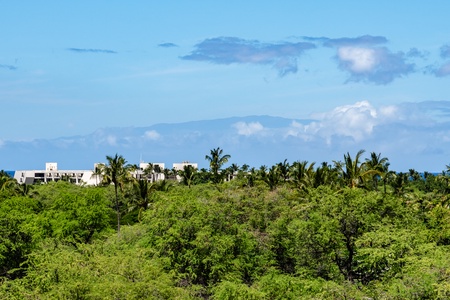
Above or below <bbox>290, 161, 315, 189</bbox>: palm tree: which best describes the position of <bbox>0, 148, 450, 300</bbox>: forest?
below

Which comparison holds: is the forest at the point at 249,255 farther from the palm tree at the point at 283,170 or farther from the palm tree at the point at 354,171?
the palm tree at the point at 283,170

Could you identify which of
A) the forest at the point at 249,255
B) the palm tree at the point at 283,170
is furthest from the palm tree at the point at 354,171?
the palm tree at the point at 283,170

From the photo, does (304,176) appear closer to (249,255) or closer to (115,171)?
(115,171)

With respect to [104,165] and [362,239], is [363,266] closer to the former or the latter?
[362,239]

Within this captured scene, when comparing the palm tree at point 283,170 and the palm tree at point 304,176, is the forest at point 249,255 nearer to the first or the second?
the palm tree at point 304,176

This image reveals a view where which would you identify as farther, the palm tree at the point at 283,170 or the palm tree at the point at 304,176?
the palm tree at the point at 283,170

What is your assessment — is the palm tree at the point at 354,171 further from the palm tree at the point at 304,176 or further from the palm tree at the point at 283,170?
the palm tree at the point at 283,170

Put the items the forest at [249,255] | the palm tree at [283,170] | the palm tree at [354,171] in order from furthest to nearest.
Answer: the palm tree at [283,170]
the palm tree at [354,171]
the forest at [249,255]

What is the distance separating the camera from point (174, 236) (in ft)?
168

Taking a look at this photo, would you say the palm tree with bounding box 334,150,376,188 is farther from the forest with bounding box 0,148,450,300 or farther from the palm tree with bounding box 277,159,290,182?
the palm tree with bounding box 277,159,290,182

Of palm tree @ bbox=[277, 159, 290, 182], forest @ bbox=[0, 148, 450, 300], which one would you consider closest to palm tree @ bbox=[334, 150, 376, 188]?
forest @ bbox=[0, 148, 450, 300]

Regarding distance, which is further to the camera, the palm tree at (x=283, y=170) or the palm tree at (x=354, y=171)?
the palm tree at (x=283, y=170)

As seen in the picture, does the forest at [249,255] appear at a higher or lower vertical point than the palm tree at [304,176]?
lower

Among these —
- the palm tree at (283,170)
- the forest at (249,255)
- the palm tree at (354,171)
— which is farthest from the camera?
the palm tree at (283,170)
